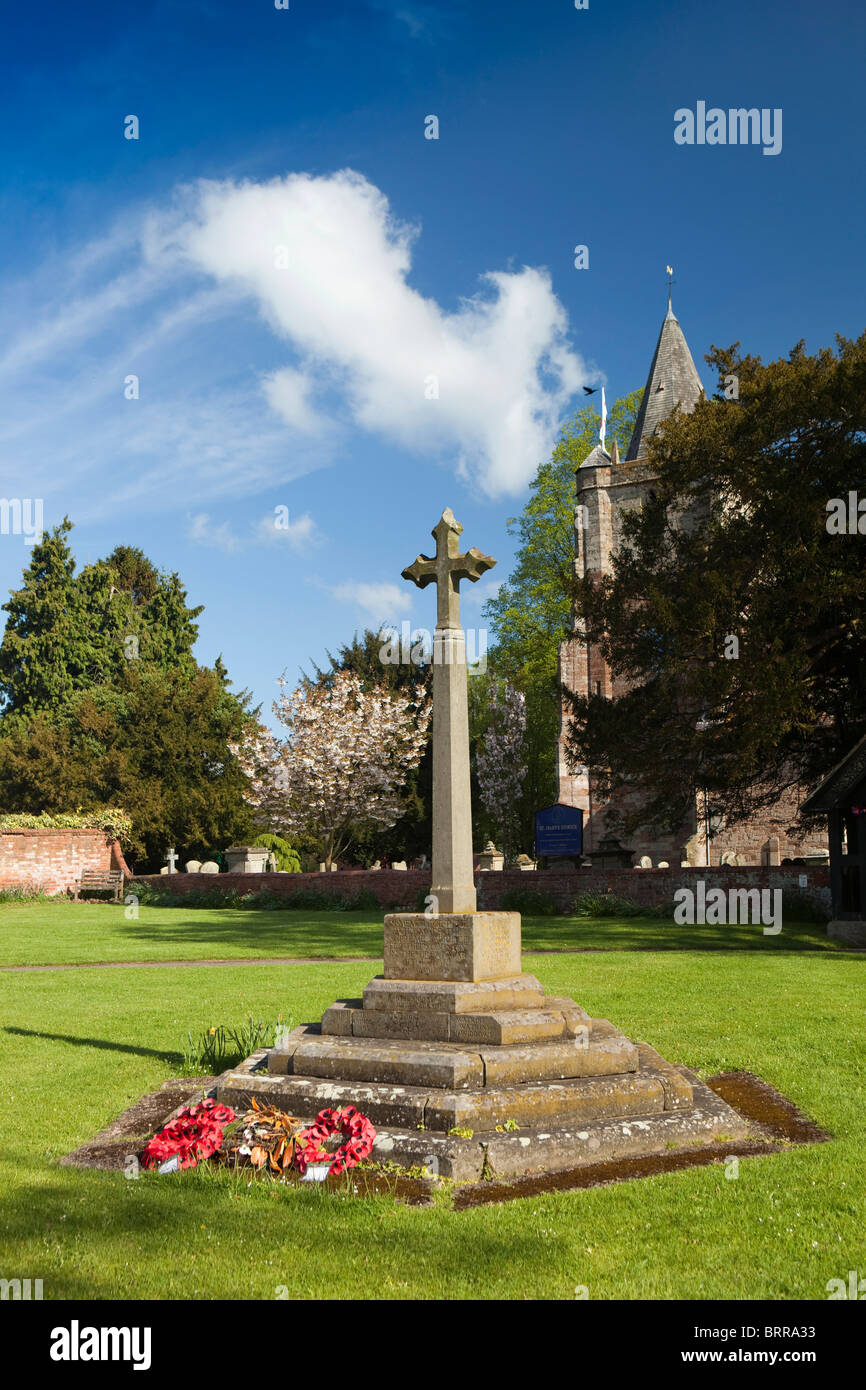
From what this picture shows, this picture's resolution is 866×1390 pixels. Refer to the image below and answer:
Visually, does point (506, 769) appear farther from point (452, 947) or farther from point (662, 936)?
point (452, 947)

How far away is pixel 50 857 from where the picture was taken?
32219 mm

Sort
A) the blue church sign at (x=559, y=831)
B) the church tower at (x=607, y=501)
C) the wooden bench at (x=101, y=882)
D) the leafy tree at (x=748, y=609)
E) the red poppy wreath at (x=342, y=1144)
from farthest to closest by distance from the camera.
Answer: the church tower at (x=607, y=501)
the wooden bench at (x=101, y=882)
the blue church sign at (x=559, y=831)
the leafy tree at (x=748, y=609)
the red poppy wreath at (x=342, y=1144)

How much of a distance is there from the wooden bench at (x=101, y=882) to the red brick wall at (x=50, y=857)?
0.35m

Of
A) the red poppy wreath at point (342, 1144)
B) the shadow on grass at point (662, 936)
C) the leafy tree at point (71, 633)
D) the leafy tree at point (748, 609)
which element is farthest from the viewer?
the leafy tree at point (71, 633)

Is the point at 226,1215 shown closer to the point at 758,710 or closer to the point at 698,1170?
the point at 698,1170

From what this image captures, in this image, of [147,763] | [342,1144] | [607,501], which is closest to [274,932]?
[342,1144]

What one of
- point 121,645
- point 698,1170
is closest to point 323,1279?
point 698,1170

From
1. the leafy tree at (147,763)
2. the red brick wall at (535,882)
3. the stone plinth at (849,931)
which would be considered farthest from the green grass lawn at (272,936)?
the leafy tree at (147,763)

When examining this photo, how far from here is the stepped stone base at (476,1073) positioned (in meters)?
5.09

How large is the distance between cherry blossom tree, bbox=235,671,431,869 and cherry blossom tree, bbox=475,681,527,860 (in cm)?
376

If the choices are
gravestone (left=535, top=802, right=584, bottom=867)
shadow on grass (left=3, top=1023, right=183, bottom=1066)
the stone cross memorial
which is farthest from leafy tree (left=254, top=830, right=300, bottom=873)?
the stone cross memorial

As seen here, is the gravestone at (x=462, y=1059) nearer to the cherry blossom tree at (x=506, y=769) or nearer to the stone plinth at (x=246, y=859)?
the stone plinth at (x=246, y=859)

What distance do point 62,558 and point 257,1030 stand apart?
43.5 meters

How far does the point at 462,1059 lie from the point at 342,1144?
2.61ft
